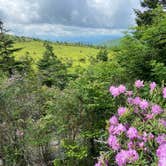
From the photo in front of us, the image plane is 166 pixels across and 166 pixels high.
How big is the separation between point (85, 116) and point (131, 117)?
3314 millimetres

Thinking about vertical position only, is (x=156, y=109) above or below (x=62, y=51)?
above

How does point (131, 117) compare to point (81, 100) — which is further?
point (81, 100)

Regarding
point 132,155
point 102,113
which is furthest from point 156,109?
point 102,113

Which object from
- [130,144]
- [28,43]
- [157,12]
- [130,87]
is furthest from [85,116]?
[28,43]

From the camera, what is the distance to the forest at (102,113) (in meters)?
4.94

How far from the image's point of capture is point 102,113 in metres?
8.45

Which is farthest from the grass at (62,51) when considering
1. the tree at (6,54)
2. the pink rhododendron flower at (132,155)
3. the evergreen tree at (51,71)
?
the pink rhododendron flower at (132,155)

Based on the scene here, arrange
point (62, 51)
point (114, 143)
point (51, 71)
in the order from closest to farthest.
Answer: point (114, 143) < point (51, 71) < point (62, 51)

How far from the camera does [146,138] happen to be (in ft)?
15.8

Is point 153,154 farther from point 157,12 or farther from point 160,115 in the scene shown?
point 157,12

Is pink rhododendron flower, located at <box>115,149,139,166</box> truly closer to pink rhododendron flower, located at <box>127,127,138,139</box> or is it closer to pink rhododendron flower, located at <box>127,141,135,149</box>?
pink rhododendron flower, located at <box>127,141,135,149</box>

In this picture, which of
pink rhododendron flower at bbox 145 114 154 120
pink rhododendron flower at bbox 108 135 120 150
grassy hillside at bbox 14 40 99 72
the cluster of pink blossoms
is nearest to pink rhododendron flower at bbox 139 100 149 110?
the cluster of pink blossoms

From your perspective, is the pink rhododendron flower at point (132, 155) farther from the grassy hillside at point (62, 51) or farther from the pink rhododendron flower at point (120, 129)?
the grassy hillside at point (62, 51)

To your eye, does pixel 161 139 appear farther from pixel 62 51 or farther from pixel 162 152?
pixel 62 51
